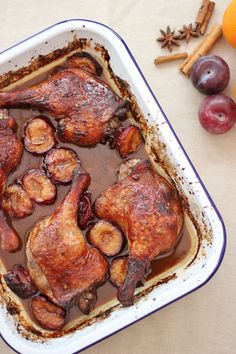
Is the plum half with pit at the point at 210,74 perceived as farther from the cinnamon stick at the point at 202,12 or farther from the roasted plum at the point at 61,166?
the roasted plum at the point at 61,166

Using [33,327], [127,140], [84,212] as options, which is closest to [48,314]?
[33,327]

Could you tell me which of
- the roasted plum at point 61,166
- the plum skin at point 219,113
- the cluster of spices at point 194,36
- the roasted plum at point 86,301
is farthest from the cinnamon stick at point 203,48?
the roasted plum at point 86,301

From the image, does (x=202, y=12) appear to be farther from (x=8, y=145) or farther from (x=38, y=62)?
(x=8, y=145)

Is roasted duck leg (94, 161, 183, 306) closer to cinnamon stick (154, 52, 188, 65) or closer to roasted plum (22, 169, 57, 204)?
roasted plum (22, 169, 57, 204)

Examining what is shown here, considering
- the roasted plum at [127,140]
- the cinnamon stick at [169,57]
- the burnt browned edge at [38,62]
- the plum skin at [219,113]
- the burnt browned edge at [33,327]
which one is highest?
the burnt browned edge at [38,62]

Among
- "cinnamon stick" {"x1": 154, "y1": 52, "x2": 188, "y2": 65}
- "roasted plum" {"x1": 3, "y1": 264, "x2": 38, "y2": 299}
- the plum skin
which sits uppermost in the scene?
"cinnamon stick" {"x1": 154, "y1": 52, "x2": 188, "y2": 65}

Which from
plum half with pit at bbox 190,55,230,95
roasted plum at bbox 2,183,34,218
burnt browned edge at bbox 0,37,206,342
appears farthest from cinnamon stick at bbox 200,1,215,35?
roasted plum at bbox 2,183,34,218

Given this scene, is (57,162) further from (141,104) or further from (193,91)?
(193,91)
